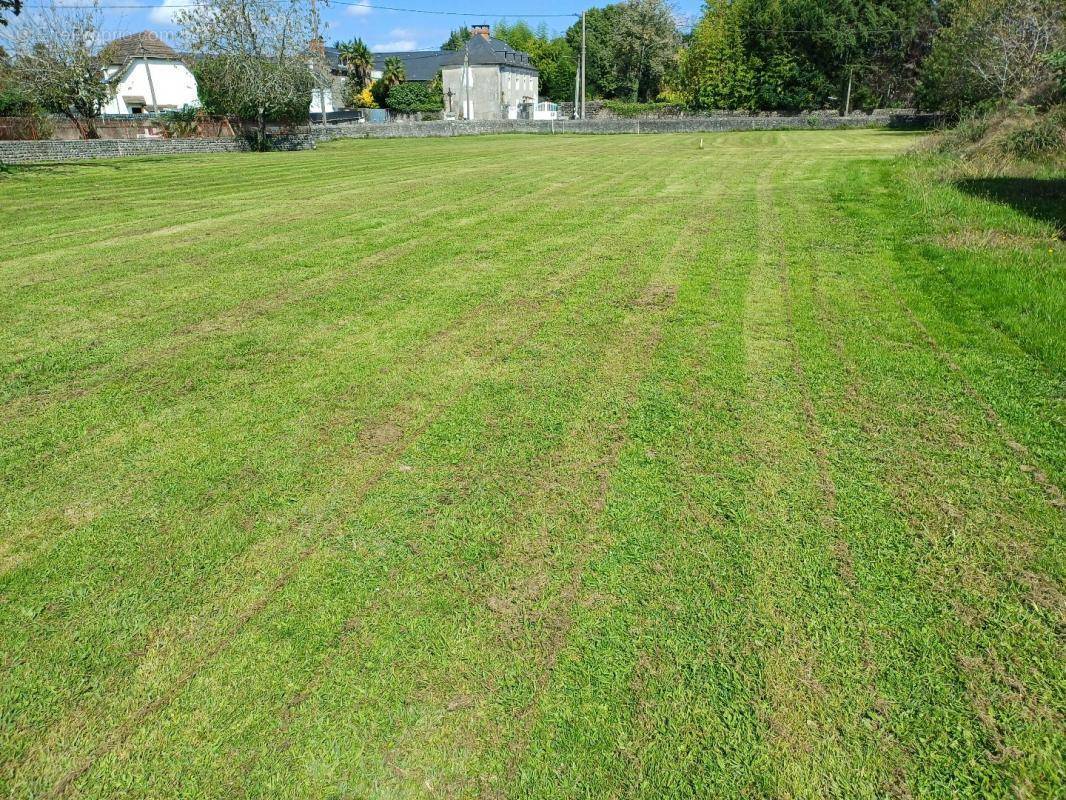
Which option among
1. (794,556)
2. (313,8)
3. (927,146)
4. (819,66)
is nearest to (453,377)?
(794,556)

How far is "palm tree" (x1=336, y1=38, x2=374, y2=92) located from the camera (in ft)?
235

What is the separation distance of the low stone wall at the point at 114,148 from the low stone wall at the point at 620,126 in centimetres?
1110

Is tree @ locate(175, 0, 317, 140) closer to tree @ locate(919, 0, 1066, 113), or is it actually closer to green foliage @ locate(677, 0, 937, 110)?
tree @ locate(919, 0, 1066, 113)

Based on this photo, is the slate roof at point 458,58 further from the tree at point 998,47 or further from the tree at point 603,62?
the tree at point 998,47

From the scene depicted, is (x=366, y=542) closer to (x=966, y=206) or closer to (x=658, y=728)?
(x=658, y=728)

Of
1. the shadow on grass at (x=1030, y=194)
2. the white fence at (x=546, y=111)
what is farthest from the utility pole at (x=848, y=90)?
the shadow on grass at (x=1030, y=194)

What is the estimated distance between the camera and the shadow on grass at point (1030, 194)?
983cm

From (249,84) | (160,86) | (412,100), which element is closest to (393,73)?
(412,100)

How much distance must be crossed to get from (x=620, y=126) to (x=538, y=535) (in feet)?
170

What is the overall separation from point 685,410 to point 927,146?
788 inches

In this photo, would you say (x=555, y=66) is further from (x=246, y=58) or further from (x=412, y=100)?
(x=246, y=58)

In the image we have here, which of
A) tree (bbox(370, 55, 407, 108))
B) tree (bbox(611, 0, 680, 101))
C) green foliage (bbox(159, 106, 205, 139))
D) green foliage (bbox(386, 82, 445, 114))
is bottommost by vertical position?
green foliage (bbox(159, 106, 205, 139))

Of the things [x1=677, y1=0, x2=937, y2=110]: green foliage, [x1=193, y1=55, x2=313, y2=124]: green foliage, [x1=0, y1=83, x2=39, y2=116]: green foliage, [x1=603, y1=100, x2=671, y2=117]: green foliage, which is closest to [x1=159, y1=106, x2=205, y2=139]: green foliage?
[x1=193, y1=55, x2=313, y2=124]: green foliage

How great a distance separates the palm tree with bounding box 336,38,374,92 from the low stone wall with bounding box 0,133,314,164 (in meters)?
45.6
